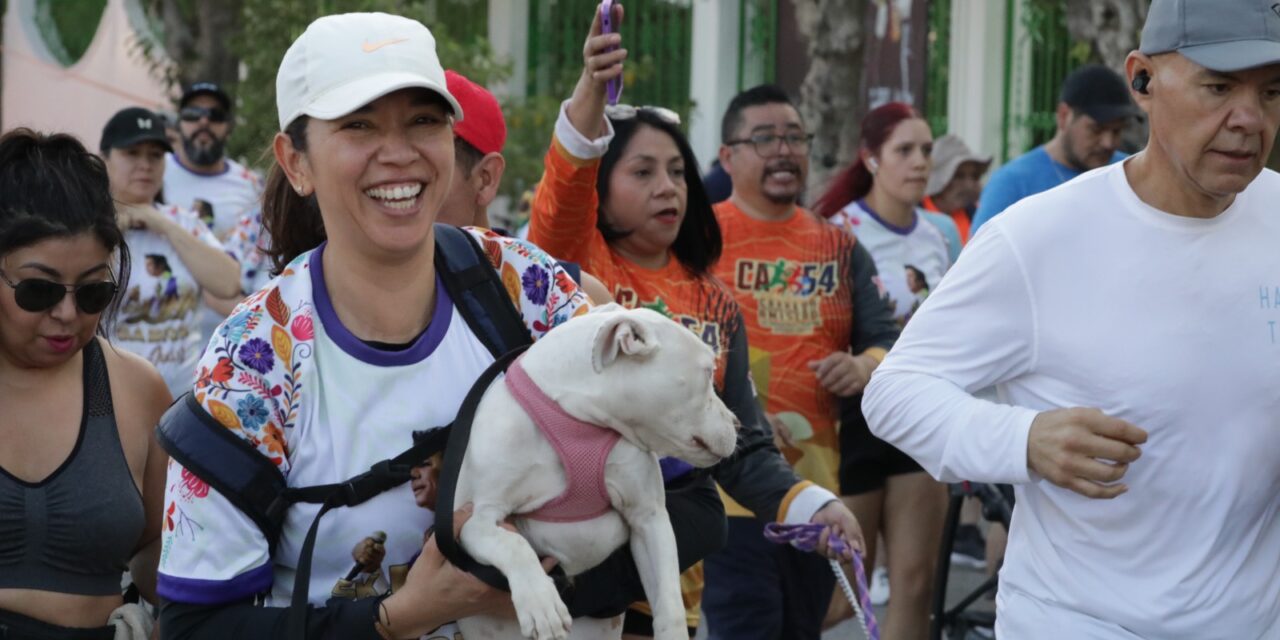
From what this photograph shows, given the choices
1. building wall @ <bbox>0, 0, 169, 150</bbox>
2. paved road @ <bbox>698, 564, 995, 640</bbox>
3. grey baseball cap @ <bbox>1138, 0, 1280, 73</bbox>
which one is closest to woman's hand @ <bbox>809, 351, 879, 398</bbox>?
paved road @ <bbox>698, 564, 995, 640</bbox>

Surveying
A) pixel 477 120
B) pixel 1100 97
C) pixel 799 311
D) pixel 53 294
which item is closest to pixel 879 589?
pixel 1100 97

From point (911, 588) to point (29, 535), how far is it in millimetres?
4012

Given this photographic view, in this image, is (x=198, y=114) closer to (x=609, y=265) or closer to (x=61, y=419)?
(x=609, y=265)

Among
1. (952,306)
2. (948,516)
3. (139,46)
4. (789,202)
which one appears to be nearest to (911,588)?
(948,516)

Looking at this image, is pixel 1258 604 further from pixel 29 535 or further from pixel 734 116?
pixel 734 116

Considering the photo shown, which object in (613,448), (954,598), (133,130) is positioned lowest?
(954,598)

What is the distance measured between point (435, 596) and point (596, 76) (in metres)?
1.94

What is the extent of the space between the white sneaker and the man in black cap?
2.09 metres

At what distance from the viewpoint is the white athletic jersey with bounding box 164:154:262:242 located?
10188mm

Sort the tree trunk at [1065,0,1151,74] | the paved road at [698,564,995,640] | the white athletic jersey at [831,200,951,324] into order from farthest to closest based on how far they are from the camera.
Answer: the tree trunk at [1065,0,1151,74] < the paved road at [698,564,995,640] < the white athletic jersey at [831,200,951,324]

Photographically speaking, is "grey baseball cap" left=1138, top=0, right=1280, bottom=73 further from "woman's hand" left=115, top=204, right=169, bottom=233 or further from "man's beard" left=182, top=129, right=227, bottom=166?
"man's beard" left=182, top=129, right=227, bottom=166

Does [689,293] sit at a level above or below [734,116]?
below

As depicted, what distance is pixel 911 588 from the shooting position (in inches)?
266

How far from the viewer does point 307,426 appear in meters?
2.96
